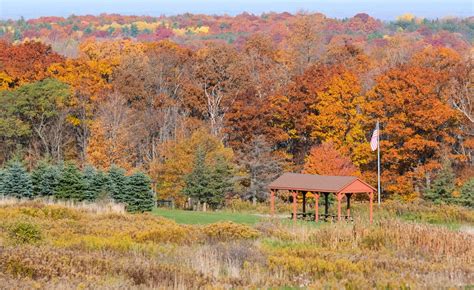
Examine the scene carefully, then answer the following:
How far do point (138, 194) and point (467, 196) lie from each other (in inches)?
671

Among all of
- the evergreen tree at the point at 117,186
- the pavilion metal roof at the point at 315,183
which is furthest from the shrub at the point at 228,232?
the evergreen tree at the point at 117,186

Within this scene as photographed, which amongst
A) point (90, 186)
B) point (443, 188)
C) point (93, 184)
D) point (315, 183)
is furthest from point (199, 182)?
point (443, 188)

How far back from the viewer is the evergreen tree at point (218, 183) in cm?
4675

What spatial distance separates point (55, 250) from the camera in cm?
1902

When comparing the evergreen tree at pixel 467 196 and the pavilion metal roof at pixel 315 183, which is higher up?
the pavilion metal roof at pixel 315 183

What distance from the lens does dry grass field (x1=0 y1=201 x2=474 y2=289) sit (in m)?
15.8

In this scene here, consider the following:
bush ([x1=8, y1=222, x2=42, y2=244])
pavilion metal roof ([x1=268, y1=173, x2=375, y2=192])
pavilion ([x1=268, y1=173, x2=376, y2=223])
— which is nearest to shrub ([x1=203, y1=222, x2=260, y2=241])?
bush ([x1=8, y1=222, x2=42, y2=244])

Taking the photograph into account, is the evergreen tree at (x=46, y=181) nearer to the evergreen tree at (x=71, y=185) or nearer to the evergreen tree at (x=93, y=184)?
the evergreen tree at (x=71, y=185)

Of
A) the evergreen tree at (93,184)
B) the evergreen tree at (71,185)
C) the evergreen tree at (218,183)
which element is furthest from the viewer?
the evergreen tree at (218,183)

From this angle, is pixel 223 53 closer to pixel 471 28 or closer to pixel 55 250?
pixel 55 250

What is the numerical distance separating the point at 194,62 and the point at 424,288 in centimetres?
5787

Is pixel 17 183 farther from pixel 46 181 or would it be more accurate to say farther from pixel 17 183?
pixel 46 181

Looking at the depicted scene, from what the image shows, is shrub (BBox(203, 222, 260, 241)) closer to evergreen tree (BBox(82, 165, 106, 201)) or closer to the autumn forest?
evergreen tree (BBox(82, 165, 106, 201))

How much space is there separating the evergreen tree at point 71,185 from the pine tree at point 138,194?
2718mm
